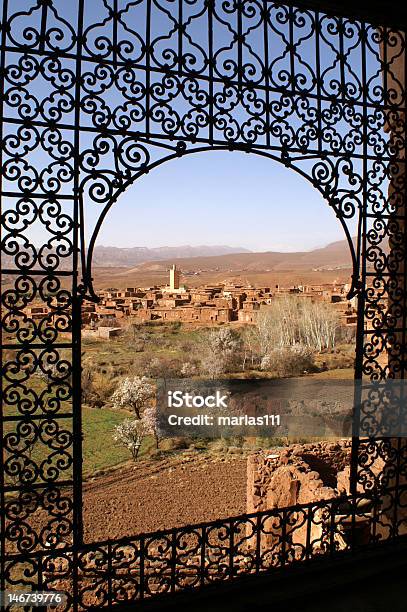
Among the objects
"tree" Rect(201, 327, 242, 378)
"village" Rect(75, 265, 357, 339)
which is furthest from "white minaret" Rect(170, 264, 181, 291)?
"tree" Rect(201, 327, 242, 378)

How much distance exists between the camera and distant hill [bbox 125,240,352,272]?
3829cm

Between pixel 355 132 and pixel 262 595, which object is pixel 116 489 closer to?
pixel 262 595

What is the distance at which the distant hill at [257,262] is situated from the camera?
126 feet

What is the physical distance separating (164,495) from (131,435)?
9.47 ft

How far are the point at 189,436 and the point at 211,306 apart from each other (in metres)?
9.11

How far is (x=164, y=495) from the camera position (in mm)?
10984

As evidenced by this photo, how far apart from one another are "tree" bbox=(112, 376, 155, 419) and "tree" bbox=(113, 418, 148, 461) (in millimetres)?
1219

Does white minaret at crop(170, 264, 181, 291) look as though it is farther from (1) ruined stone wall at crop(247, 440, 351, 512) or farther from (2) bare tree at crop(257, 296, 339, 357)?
(1) ruined stone wall at crop(247, 440, 351, 512)

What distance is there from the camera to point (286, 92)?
2.58m

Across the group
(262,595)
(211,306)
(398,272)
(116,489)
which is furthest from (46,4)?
(211,306)

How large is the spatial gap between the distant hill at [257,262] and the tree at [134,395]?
2159 cm
